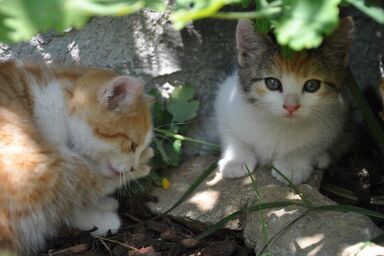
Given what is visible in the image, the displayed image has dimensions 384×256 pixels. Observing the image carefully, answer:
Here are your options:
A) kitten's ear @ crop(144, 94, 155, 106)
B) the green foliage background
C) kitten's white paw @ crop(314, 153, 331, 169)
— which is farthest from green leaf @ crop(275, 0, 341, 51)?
kitten's white paw @ crop(314, 153, 331, 169)

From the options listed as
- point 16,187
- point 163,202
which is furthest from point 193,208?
point 16,187

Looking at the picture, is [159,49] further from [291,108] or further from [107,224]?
[107,224]

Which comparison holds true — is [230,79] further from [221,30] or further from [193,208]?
[193,208]

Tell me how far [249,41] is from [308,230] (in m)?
0.90

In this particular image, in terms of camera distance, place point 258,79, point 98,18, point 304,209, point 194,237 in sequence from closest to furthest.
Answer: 1. point 304,209
2. point 194,237
3. point 258,79
4. point 98,18

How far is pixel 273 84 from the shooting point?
2.50 metres

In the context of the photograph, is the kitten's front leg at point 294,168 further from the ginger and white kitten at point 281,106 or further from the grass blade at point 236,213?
the grass blade at point 236,213

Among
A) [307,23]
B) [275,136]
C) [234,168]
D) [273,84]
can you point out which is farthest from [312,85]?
[307,23]

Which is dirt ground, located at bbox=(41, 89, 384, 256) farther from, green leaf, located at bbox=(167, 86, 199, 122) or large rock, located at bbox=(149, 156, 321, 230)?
green leaf, located at bbox=(167, 86, 199, 122)

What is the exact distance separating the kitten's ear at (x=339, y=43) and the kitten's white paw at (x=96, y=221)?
117cm

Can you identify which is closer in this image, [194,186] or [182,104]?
[194,186]

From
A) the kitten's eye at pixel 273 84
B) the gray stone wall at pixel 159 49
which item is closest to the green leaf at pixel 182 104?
the gray stone wall at pixel 159 49

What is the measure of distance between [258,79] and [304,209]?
65cm

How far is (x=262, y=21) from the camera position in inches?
71.4
